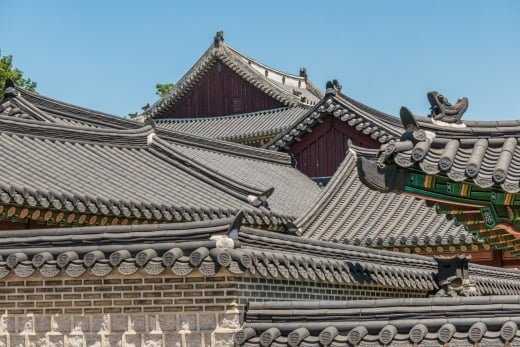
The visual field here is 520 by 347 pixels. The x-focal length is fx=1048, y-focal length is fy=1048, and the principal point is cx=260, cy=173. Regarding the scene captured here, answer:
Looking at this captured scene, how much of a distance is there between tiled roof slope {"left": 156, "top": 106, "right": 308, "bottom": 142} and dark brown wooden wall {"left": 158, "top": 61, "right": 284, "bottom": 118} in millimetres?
343

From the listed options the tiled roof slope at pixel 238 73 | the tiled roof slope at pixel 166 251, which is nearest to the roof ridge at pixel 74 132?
the tiled roof slope at pixel 166 251

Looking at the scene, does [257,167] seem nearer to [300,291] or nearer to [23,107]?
[23,107]

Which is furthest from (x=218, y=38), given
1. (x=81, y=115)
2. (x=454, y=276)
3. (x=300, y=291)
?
(x=300, y=291)

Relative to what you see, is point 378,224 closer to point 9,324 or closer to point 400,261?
point 400,261

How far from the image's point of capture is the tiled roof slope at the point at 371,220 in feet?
55.2

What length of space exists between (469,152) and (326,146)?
58.2 feet

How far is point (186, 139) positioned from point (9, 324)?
12763mm

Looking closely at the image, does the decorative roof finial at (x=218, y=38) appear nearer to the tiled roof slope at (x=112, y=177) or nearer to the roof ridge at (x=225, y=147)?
the roof ridge at (x=225, y=147)

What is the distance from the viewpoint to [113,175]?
15.5m

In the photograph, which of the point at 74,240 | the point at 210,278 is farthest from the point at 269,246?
the point at 74,240

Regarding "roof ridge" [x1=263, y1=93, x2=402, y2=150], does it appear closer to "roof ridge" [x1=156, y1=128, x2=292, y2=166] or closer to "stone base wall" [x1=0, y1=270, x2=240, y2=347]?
"roof ridge" [x1=156, y1=128, x2=292, y2=166]

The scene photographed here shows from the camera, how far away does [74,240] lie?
25.9ft

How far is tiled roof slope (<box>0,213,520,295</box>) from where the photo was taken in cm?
733

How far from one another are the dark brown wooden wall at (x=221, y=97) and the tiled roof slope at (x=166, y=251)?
2897 centimetres
